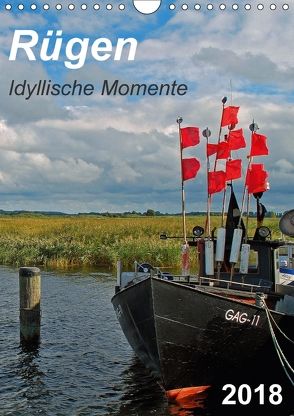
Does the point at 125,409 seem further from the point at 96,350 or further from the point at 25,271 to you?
the point at 25,271

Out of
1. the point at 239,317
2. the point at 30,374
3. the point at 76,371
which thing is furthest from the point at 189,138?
the point at 30,374

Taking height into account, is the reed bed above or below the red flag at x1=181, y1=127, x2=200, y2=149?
below

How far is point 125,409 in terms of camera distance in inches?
524

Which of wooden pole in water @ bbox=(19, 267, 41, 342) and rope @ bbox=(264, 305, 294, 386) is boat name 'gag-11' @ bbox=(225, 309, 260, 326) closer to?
rope @ bbox=(264, 305, 294, 386)

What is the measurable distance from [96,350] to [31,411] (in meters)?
5.35

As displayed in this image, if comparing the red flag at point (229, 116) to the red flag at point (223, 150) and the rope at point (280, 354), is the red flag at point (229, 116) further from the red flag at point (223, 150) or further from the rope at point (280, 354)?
the rope at point (280, 354)

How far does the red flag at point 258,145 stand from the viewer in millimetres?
15578

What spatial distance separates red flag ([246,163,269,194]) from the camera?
15.6 m

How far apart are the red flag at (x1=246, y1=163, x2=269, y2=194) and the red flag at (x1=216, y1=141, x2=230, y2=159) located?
0.87m

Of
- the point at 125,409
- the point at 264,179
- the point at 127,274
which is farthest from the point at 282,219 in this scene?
the point at 125,409

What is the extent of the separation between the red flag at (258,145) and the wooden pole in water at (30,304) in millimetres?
7685

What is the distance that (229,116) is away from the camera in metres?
16.5

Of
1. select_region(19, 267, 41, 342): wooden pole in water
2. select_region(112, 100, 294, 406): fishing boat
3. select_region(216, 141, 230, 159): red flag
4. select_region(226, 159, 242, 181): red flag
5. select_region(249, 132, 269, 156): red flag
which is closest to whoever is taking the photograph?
select_region(112, 100, 294, 406): fishing boat

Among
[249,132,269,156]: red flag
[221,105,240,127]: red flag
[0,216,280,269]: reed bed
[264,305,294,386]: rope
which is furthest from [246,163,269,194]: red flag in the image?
[0,216,280,269]: reed bed
